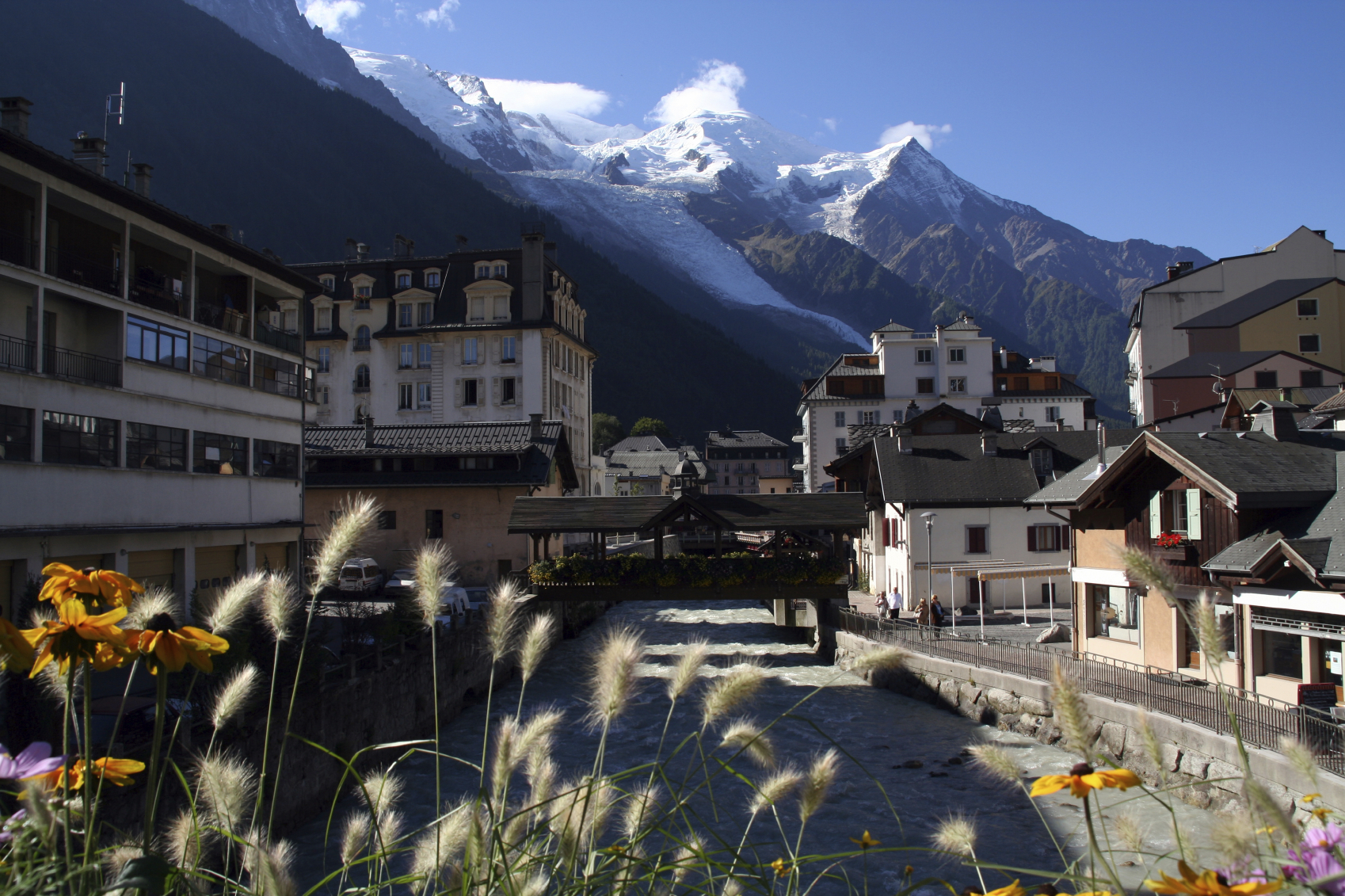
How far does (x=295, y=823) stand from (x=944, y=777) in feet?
40.4

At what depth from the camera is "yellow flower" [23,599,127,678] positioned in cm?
301

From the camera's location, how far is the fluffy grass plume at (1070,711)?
124 inches

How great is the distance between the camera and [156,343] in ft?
95.8

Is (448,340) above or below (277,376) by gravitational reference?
above

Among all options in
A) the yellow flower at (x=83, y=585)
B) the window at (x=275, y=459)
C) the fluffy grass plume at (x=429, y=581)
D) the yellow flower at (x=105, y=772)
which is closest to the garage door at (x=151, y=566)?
the window at (x=275, y=459)

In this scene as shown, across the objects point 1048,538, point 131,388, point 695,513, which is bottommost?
point 1048,538

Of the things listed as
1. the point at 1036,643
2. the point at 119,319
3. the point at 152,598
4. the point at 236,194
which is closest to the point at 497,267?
the point at 119,319

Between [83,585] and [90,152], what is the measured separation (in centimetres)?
3451

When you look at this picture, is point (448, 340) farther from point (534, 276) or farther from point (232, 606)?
point (232, 606)

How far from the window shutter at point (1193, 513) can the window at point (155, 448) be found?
26578mm

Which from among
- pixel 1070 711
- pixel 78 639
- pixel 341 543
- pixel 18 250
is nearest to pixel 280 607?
pixel 341 543

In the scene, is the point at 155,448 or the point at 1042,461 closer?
the point at 155,448

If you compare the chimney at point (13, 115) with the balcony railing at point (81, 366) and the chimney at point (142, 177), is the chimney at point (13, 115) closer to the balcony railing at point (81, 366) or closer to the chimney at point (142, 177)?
the chimney at point (142, 177)

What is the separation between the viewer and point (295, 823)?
58.6ft
